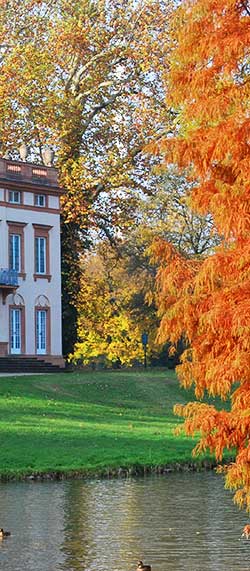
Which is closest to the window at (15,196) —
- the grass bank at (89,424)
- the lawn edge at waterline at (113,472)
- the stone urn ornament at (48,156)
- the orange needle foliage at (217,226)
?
the stone urn ornament at (48,156)

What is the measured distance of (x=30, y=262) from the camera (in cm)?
5859

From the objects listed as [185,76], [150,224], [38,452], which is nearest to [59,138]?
[150,224]

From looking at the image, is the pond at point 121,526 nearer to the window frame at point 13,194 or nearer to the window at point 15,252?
the window frame at point 13,194

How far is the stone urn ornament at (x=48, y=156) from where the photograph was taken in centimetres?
5894

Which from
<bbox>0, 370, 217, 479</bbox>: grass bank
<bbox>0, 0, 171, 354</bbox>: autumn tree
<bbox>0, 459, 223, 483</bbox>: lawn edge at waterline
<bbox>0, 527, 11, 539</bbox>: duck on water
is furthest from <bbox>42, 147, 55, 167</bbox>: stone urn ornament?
<bbox>0, 527, 11, 539</bbox>: duck on water

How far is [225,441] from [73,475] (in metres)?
14.5

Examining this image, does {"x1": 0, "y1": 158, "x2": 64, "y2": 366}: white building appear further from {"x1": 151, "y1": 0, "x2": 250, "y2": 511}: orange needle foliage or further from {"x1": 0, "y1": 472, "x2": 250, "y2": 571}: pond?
{"x1": 151, "y1": 0, "x2": 250, "y2": 511}: orange needle foliage

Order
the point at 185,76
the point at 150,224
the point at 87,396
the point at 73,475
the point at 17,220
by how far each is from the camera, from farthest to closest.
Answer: the point at 150,224, the point at 17,220, the point at 87,396, the point at 73,475, the point at 185,76

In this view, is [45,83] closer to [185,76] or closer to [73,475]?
[73,475]

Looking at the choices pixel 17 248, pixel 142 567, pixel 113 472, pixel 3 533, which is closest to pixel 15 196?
pixel 17 248

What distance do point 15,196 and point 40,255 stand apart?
334 cm

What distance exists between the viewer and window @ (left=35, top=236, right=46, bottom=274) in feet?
193

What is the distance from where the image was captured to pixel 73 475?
92.5 ft

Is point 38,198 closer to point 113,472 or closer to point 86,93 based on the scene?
point 86,93
